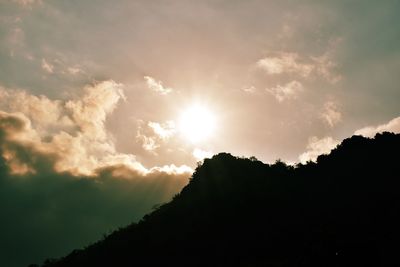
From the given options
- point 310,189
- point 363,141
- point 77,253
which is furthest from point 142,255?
point 363,141

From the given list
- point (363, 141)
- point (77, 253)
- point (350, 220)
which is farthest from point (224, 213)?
point (77, 253)

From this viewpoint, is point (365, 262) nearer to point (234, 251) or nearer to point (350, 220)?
point (350, 220)

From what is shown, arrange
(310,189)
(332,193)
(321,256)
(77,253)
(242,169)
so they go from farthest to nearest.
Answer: (77,253), (242,169), (310,189), (332,193), (321,256)

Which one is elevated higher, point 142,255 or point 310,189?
point 310,189

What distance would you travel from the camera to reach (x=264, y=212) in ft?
281

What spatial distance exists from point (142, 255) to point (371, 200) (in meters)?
45.0

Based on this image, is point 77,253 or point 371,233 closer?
point 371,233

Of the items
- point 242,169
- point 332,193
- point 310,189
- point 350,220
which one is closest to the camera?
point 350,220

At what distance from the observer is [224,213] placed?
3457 inches

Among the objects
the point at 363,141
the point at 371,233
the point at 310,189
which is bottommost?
the point at 371,233

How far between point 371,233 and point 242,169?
3448 centimetres

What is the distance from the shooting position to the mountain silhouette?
73938 mm

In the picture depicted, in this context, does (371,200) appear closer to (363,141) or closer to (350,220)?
(350,220)

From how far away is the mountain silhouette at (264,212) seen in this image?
73.9 metres
